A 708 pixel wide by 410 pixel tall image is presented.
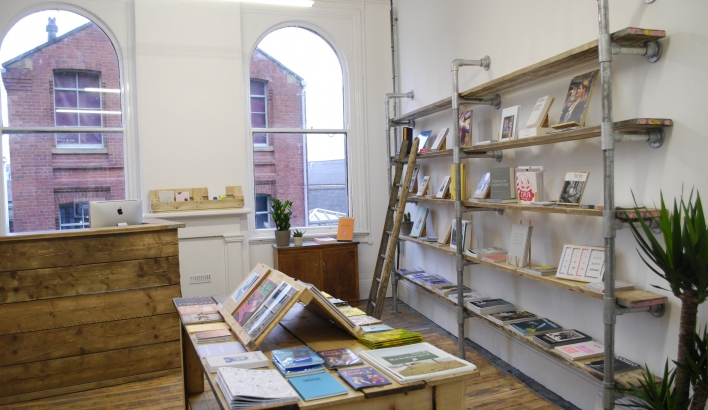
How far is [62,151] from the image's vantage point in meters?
5.30

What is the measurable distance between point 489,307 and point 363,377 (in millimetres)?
2374

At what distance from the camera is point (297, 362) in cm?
187

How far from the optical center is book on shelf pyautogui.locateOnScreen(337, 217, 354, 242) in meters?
5.87

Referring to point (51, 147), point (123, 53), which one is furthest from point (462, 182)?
point (51, 147)

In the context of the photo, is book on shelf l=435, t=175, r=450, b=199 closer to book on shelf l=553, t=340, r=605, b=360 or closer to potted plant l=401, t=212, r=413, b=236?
potted plant l=401, t=212, r=413, b=236

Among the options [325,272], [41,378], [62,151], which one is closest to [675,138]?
[325,272]

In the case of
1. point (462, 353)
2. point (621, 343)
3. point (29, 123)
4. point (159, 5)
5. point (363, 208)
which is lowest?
point (462, 353)

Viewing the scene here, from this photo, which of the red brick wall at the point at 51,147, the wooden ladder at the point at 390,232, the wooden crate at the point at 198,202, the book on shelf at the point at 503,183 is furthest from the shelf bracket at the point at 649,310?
the red brick wall at the point at 51,147

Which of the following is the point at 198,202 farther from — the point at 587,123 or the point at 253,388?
the point at 253,388

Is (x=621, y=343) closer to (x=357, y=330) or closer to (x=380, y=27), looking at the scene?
(x=357, y=330)

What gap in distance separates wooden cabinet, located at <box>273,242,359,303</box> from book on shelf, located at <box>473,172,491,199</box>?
6.69 feet

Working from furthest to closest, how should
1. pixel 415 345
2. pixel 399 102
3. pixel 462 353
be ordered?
pixel 399 102 < pixel 462 353 < pixel 415 345

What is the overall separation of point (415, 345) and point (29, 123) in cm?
486

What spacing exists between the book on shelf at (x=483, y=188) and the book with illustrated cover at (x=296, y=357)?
7.65 ft
